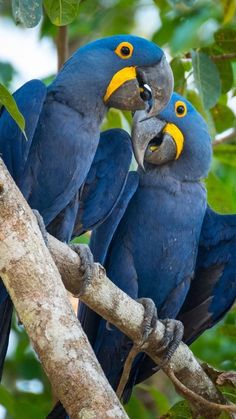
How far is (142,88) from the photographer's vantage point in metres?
3.86

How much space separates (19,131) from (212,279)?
1.19 meters

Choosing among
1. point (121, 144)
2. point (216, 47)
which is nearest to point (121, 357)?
point (121, 144)

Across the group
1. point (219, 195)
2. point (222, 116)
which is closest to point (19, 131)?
point (219, 195)

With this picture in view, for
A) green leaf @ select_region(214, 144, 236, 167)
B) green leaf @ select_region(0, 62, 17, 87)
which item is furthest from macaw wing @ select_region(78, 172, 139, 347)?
green leaf @ select_region(0, 62, 17, 87)

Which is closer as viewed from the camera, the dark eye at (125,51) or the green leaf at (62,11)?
the green leaf at (62,11)

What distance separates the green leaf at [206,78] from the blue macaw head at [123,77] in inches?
10.7

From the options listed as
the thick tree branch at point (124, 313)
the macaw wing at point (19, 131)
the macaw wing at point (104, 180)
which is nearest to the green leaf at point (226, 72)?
the macaw wing at point (104, 180)

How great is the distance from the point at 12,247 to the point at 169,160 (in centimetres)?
157

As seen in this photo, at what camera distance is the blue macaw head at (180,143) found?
4.15 metres

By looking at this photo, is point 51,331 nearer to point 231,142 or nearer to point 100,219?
point 100,219

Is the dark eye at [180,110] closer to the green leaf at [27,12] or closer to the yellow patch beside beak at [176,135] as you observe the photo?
the yellow patch beside beak at [176,135]

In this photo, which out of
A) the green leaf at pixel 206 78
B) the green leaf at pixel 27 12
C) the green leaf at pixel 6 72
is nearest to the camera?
the green leaf at pixel 27 12

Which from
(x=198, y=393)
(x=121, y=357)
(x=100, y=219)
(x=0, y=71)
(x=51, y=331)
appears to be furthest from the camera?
(x=0, y=71)

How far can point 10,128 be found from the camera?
3.63m
